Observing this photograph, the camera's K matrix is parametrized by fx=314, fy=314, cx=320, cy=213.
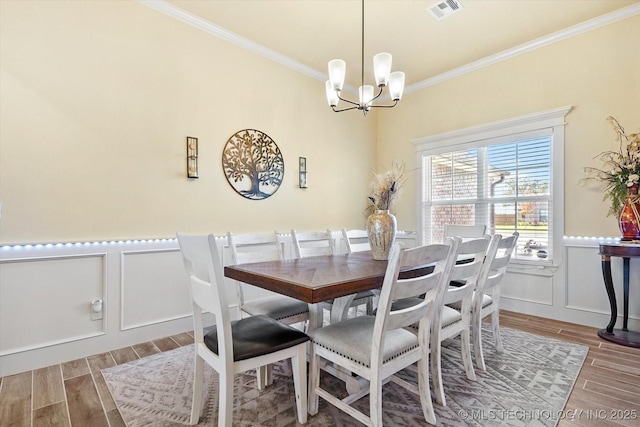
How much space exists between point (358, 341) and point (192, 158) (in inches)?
94.9

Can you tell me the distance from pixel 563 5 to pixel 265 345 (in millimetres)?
3852

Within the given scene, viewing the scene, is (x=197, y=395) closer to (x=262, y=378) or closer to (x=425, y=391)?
(x=262, y=378)

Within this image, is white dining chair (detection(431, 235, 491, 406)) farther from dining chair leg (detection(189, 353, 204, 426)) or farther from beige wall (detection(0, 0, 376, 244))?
beige wall (detection(0, 0, 376, 244))

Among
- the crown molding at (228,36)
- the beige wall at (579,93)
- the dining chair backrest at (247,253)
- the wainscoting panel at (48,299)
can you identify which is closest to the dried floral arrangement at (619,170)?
the beige wall at (579,93)

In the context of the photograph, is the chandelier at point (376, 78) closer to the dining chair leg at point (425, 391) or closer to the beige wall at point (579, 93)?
the dining chair leg at point (425, 391)

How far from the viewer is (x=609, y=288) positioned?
2.84 m

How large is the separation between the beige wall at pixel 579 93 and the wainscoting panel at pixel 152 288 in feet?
12.7

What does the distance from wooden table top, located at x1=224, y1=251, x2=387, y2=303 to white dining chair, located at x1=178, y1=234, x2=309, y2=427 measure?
0.25 metres

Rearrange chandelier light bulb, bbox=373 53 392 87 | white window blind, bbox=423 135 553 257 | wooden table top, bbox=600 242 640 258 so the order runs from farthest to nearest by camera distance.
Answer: white window blind, bbox=423 135 553 257 → wooden table top, bbox=600 242 640 258 → chandelier light bulb, bbox=373 53 392 87

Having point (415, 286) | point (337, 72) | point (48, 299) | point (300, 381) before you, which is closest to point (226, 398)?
point (300, 381)

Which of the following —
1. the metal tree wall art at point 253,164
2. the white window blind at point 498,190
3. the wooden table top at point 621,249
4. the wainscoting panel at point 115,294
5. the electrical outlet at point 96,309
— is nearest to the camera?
the wainscoting panel at point 115,294

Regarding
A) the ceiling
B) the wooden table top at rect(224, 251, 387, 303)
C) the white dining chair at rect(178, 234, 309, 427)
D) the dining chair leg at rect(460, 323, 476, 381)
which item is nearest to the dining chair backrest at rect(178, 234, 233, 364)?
the white dining chair at rect(178, 234, 309, 427)

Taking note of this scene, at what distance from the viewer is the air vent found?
286cm

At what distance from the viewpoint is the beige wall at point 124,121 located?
2.27 m
